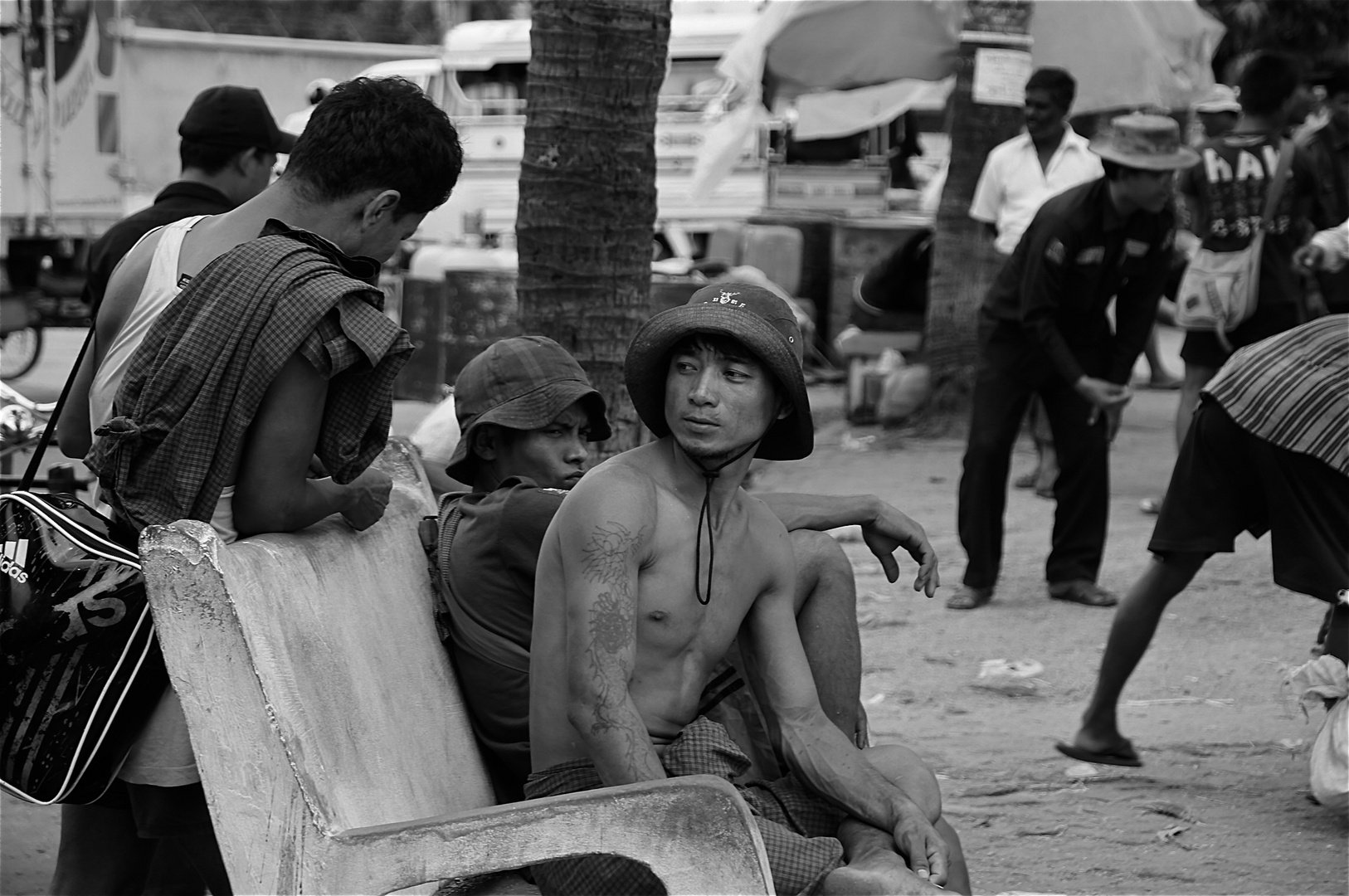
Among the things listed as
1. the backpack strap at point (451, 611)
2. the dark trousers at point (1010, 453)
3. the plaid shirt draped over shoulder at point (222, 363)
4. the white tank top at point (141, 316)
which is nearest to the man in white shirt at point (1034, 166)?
the dark trousers at point (1010, 453)

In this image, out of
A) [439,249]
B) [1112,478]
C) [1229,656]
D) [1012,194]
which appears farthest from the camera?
[439,249]

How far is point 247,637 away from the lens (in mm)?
2238

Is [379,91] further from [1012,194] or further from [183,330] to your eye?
[1012,194]

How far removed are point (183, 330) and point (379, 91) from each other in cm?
58

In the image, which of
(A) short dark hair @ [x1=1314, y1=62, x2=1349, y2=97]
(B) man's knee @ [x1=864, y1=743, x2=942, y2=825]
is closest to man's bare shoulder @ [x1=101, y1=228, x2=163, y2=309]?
(B) man's knee @ [x1=864, y1=743, x2=942, y2=825]

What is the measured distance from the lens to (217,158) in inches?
184

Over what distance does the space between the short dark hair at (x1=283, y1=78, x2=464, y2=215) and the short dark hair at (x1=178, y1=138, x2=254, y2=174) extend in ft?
6.62

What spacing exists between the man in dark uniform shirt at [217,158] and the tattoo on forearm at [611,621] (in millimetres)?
2561

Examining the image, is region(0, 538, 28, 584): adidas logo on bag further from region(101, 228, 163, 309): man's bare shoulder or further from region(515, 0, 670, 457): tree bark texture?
region(515, 0, 670, 457): tree bark texture

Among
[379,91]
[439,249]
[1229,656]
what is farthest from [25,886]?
[439,249]

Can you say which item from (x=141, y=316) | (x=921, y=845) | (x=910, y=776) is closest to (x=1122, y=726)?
(x=910, y=776)

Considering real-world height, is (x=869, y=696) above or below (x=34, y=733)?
below

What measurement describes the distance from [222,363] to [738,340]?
0.83m

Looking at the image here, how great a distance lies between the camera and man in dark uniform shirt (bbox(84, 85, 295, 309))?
4.64 meters
